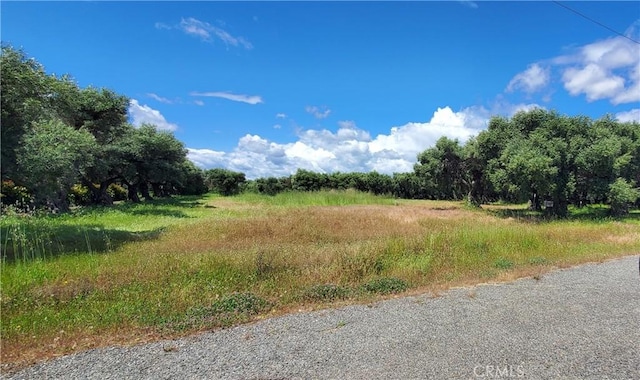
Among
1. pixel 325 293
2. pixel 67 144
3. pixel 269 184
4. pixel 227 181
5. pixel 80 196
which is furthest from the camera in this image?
pixel 269 184

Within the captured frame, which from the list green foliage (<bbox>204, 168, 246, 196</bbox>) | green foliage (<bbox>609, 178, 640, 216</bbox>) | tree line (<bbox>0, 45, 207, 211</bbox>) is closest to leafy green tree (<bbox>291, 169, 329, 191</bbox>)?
green foliage (<bbox>204, 168, 246, 196</bbox>)

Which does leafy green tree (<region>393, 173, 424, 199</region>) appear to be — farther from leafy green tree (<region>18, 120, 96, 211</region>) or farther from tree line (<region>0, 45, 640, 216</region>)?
leafy green tree (<region>18, 120, 96, 211</region>)

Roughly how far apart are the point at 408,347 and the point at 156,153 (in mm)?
30349

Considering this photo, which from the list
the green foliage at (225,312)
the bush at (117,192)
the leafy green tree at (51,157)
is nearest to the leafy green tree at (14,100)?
the leafy green tree at (51,157)

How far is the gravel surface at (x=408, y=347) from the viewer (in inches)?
140

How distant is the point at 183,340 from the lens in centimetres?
434

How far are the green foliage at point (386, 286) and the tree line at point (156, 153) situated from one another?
30.7ft

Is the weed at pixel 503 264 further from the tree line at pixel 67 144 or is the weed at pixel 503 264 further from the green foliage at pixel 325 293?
the tree line at pixel 67 144

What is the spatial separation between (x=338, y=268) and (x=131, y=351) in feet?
14.3

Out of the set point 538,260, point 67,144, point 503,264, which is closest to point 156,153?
point 67,144

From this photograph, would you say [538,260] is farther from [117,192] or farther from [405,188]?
[405,188]

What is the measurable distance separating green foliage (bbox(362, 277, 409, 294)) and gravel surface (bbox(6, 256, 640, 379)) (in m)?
0.66

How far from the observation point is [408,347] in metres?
4.09

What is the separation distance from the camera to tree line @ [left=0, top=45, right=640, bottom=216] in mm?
9883
